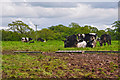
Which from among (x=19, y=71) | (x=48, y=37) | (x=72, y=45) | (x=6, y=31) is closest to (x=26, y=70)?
(x=19, y=71)

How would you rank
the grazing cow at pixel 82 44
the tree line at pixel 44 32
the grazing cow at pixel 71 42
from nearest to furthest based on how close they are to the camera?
the grazing cow at pixel 82 44, the grazing cow at pixel 71 42, the tree line at pixel 44 32

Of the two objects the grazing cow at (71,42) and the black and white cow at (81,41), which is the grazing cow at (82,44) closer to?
the black and white cow at (81,41)

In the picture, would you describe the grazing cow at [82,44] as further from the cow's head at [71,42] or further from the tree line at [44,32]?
the tree line at [44,32]

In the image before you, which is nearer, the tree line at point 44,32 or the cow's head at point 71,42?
the cow's head at point 71,42

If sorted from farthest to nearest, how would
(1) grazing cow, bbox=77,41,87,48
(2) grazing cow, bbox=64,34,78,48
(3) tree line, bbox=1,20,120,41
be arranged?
1. (3) tree line, bbox=1,20,120,41
2. (2) grazing cow, bbox=64,34,78,48
3. (1) grazing cow, bbox=77,41,87,48

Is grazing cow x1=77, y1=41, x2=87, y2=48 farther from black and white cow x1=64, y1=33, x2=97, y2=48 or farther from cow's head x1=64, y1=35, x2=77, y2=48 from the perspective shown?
cow's head x1=64, y1=35, x2=77, y2=48

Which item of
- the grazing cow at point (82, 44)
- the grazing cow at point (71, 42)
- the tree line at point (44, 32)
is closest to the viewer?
the grazing cow at point (82, 44)

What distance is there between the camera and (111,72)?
8273 mm

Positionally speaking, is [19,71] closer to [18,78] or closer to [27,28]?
[18,78]

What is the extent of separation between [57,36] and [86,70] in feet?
140

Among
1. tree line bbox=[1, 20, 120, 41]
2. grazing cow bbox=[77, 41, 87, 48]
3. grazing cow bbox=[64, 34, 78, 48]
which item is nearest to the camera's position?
grazing cow bbox=[77, 41, 87, 48]

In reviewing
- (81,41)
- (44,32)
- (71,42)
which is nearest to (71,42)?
(71,42)

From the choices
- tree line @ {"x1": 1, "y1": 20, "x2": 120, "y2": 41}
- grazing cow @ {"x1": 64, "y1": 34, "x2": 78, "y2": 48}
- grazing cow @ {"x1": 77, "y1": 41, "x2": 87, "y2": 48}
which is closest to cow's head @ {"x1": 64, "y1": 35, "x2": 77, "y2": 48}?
grazing cow @ {"x1": 64, "y1": 34, "x2": 78, "y2": 48}

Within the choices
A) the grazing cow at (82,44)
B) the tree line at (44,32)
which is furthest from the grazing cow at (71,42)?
the tree line at (44,32)
